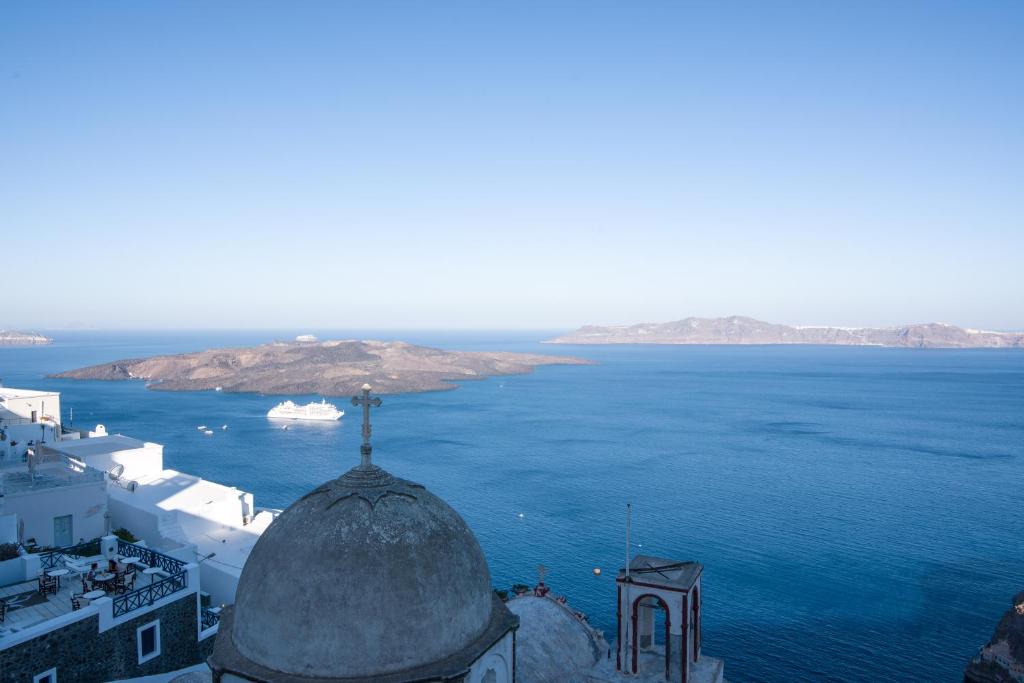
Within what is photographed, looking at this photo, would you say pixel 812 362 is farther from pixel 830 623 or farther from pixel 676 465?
pixel 830 623

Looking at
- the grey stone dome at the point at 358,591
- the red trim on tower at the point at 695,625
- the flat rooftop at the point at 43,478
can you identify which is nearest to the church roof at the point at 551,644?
the red trim on tower at the point at 695,625

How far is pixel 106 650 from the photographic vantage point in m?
13.2

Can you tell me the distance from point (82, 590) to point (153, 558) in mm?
2009

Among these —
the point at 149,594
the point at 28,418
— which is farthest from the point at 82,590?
the point at 28,418

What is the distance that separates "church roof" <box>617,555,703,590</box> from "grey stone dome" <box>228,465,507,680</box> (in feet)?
20.1

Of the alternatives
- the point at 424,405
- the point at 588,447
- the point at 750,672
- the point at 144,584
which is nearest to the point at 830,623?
the point at 750,672

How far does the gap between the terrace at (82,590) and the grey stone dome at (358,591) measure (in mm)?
6472

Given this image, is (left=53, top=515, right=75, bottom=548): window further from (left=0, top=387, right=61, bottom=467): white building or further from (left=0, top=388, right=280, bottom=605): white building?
(left=0, top=387, right=61, bottom=467): white building

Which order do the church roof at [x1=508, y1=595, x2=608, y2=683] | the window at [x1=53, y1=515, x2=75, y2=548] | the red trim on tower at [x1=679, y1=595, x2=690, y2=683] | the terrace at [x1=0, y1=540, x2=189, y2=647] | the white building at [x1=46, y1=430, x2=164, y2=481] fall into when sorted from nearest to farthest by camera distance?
1. the terrace at [x1=0, y1=540, x2=189, y2=647]
2. the red trim on tower at [x1=679, y1=595, x2=690, y2=683]
3. the church roof at [x1=508, y1=595, x2=608, y2=683]
4. the window at [x1=53, y1=515, x2=75, y2=548]
5. the white building at [x1=46, y1=430, x2=164, y2=481]

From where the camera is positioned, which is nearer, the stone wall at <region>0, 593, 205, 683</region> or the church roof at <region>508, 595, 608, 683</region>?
the stone wall at <region>0, 593, 205, 683</region>

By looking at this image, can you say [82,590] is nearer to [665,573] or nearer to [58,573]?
[58,573]

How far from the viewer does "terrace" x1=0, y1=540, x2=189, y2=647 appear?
12.9 meters

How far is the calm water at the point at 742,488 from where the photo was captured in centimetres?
2977

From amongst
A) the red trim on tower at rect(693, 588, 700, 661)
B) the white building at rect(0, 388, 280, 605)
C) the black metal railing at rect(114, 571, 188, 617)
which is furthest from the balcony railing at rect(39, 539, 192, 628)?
the red trim on tower at rect(693, 588, 700, 661)
